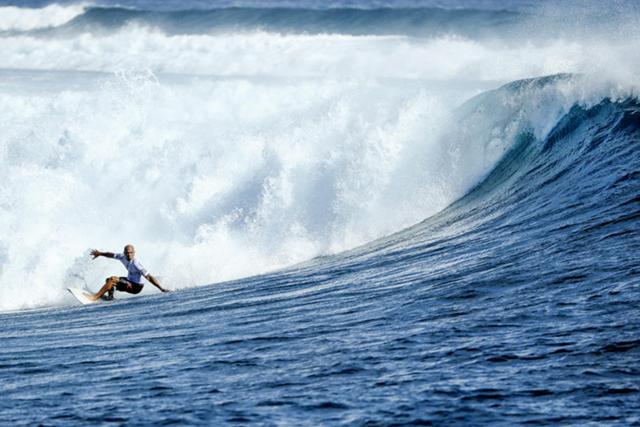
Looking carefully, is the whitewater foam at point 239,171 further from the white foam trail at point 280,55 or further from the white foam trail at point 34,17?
the white foam trail at point 34,17

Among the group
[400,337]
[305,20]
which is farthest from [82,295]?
[305,20]

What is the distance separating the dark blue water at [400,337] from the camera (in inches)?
267

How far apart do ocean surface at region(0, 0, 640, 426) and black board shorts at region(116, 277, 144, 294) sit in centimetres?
45

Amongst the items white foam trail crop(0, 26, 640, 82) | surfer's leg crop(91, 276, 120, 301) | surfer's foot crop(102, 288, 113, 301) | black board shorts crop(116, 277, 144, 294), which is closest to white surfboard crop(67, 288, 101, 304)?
surfer's leg crop(91, 276, 120, 301)

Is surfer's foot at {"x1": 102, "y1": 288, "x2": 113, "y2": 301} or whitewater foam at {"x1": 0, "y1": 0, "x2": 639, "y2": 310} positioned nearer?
surfer's foot at {"x1": 102, "y1": 288, "x2": 113, "y2": 301}

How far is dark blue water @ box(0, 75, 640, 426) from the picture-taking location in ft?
22.3

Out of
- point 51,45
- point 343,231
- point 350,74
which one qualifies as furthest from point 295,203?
point 51,45

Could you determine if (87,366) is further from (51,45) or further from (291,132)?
(51,45)

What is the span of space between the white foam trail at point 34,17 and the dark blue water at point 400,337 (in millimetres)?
31245

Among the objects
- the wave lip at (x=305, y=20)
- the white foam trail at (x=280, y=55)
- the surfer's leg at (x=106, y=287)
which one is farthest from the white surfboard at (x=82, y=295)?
the wave lip at (x=305, y=20)

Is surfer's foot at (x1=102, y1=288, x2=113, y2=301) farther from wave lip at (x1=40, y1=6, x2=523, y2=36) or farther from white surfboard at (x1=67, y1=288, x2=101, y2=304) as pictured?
wave lip at (x1=40, y1=6, x2=523, y2=36)

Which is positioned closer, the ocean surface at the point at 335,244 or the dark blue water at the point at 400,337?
the dark blue water at the point at 400,337

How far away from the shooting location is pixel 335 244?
1684 cm

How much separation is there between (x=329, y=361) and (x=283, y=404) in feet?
3.74
